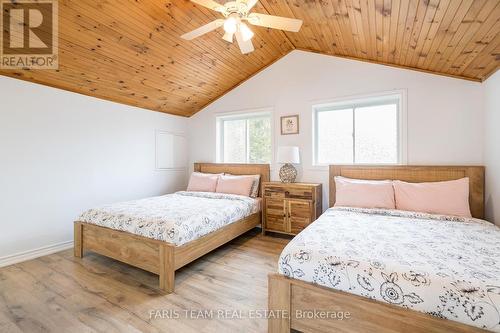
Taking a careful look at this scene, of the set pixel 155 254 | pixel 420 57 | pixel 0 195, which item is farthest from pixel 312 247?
pixel 0 195

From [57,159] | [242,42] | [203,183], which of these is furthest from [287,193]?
[57,159]

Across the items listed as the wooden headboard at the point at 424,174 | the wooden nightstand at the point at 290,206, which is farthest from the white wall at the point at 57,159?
the wooden headboard at the point at 424,174

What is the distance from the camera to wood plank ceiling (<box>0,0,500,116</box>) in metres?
1.93

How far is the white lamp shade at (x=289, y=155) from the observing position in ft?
11.6

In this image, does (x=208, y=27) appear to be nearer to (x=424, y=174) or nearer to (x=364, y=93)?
(x=364, y=93)

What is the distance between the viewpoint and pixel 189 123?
16.4 ft

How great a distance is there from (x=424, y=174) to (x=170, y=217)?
304 centimetres

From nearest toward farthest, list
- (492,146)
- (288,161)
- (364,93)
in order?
(492,146), (364,93), (288,161)

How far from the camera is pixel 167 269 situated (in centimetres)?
209

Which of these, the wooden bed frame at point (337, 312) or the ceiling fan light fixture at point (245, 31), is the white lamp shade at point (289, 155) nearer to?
the ceiling fan light fixture at point (245, 31)

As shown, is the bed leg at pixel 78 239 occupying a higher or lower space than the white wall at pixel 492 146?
lower

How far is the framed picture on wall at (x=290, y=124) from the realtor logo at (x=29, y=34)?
3009 mm

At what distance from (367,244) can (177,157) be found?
3963 millimetres

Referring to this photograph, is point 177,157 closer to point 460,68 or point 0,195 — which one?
point 0,195
